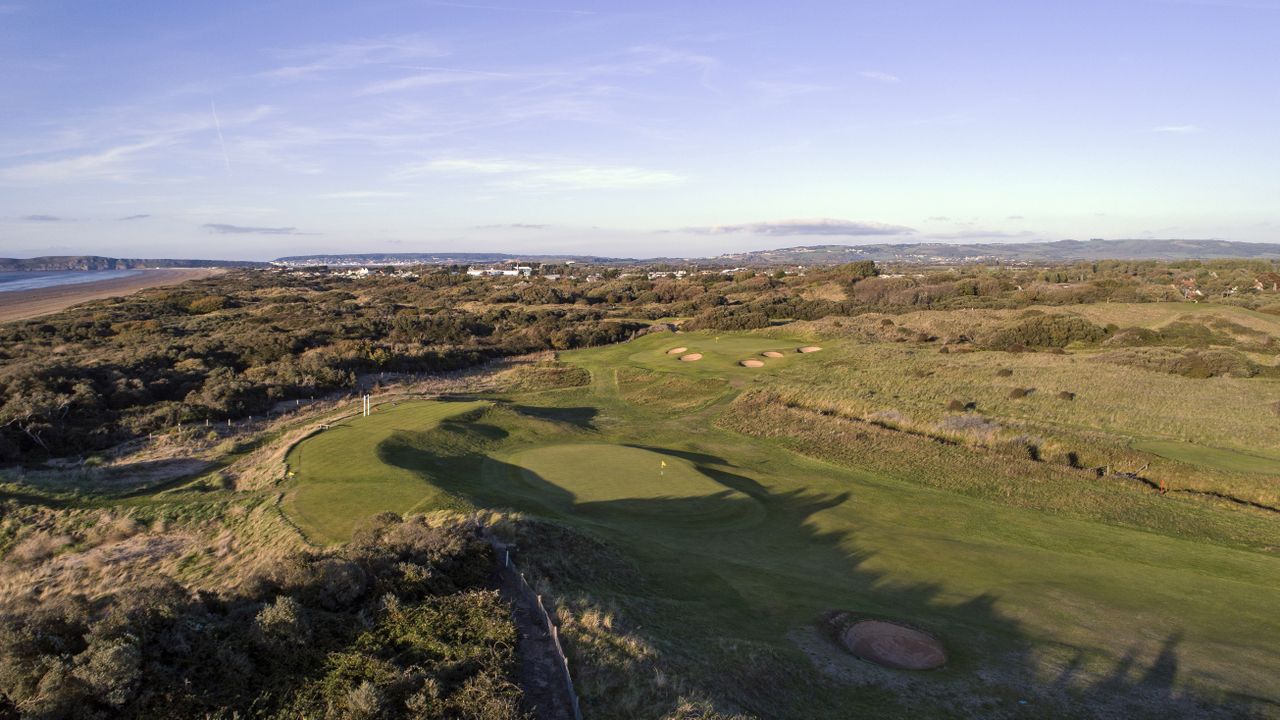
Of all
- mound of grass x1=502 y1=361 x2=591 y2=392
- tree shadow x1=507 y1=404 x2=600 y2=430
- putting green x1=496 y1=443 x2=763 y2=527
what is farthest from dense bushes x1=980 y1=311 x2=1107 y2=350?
putting green x1=496 y1=443 x2=763 y2=527

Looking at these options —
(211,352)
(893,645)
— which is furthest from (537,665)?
(211,352)

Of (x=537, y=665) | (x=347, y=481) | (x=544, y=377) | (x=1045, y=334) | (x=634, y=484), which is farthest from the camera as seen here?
(x=1045, y=334)

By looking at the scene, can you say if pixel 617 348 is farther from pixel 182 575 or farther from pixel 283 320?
pixel 182 575

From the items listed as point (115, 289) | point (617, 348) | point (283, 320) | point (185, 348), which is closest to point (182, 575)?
point (185, 348)

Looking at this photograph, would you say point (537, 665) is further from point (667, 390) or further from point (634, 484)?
point (667, 390)

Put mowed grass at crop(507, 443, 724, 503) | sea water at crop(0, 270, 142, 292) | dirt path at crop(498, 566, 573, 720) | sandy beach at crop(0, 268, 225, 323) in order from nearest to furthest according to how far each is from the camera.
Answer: dirt path at crop(498, 566, 573, 720) < mowed grass at crop(507, 443, 724, 503) < sandy beach at crop(0, 268, 225, 323) < sea water at crop(0, 270, 142, 292)

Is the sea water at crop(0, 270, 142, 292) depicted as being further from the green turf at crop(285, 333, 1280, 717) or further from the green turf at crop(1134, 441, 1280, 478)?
the green turf at crop(1134, 441, 1280, 478)

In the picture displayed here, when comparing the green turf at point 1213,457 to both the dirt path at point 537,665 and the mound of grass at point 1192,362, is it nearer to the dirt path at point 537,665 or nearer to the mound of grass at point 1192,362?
the mound of grass at point 1192,362
